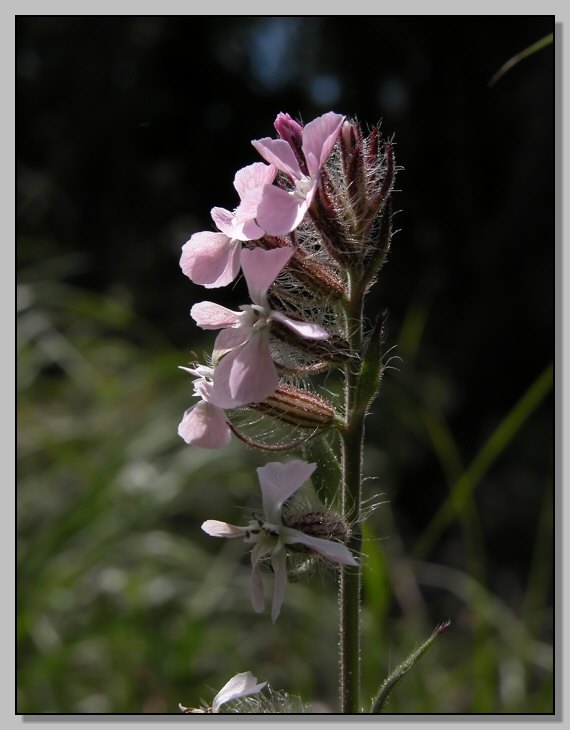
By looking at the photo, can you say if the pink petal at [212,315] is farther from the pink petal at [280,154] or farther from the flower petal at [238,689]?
the flower petal at [238,689]

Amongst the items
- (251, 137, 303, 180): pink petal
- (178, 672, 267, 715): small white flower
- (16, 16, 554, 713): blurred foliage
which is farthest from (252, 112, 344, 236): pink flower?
(16, 16, 554, 713): blurred foliage

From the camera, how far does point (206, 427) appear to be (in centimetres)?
61

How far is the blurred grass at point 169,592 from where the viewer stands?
1563mm

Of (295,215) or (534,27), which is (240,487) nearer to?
(534,27)

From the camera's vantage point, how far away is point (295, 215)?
0.53 meters

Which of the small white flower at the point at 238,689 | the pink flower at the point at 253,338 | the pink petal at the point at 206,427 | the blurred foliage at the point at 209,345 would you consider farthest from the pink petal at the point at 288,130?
the blurred foliage at the point at 209,345

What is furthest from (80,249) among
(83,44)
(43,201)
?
(83,44)

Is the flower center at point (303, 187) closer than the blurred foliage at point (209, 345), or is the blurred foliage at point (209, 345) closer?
the flower center at point (303, 187)

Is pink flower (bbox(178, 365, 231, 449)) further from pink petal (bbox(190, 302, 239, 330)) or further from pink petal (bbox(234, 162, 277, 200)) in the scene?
pink petal (bbox(234, 162, 277, 200))

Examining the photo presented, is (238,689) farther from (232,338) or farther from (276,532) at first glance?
(232,338)

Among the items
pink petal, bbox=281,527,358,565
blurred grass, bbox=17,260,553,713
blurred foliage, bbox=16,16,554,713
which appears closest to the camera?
pink petal, bbox=281,527,358,565

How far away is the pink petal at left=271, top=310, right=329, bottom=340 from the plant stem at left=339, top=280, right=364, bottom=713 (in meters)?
0.05

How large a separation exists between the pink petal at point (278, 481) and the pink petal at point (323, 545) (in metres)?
0.01

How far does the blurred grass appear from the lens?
156cm
